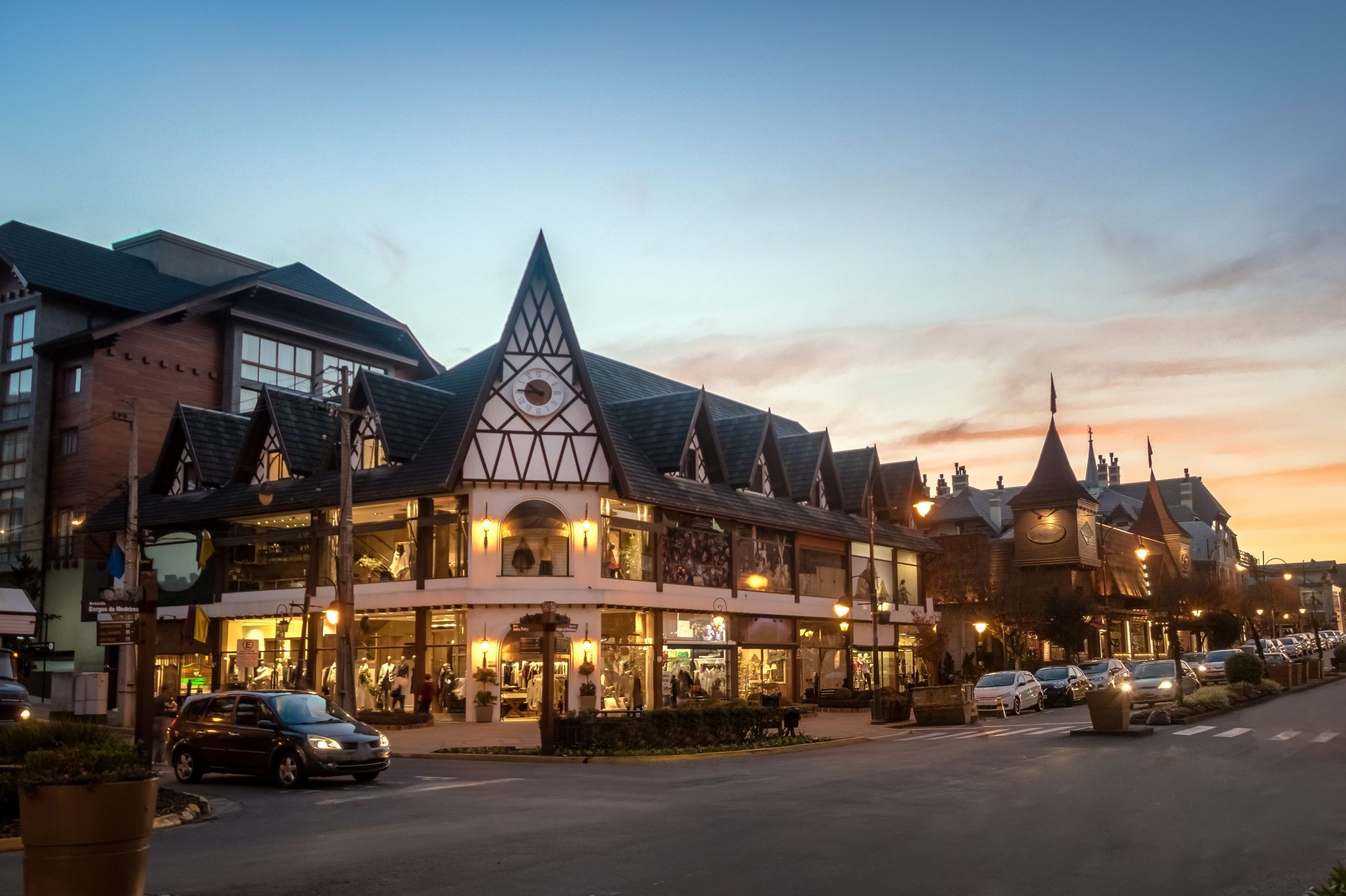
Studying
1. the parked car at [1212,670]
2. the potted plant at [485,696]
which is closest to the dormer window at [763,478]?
the potted plant at [485,696]

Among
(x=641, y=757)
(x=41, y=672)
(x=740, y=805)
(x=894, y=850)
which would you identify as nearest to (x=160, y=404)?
(x=41, y=672)

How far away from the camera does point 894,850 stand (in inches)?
475

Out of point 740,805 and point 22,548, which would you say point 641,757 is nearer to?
point 740,805

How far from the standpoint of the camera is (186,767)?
72.9ft

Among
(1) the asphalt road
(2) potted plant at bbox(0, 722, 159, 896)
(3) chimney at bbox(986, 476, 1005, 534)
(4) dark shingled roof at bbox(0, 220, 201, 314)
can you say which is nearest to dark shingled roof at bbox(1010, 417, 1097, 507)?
(3) chimney at bbox(986, 476, 1005, 534)

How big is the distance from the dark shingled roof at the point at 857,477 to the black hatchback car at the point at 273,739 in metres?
37.6

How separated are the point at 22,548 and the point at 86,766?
→ 51.6 m

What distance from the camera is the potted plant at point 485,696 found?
39750mm

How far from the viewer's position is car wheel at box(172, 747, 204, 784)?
22.1 m

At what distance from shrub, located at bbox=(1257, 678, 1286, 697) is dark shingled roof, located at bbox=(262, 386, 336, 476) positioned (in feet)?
106

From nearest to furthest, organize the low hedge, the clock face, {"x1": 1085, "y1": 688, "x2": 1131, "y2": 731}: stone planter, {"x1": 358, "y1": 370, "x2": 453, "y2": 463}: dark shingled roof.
Answer: the low hedge → {"x1": 1085, "y1": 688, "x2": 1131, "y2": 731}: stone planter → the clock face → {"x1": 358, "y1": 370, "x2": 453, "y2": 463}: dark shingled roof

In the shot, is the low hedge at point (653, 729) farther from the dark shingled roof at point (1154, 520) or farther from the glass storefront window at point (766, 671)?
the dark shingled roof at point (1154, 520)

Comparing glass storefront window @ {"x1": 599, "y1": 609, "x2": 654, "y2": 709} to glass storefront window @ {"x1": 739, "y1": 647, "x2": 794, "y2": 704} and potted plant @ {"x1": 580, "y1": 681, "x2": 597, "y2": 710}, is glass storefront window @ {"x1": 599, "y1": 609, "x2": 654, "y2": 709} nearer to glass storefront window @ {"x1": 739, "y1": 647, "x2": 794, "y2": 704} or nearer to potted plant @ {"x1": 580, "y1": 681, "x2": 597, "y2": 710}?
potted plant @ {"x1": 580, "y1": 681, "x2": 597, "y2": 710}

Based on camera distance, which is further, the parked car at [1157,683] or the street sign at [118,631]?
the parked car at [1157,683]
